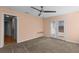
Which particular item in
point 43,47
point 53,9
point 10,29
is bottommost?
point 43,47

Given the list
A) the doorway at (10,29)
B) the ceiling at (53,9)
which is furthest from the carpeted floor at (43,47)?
the ceiling at (53,9)

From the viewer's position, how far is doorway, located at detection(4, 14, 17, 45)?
1.67 metres

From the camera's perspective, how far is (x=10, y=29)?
1.76 m

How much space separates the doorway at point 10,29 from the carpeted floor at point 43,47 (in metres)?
0.10

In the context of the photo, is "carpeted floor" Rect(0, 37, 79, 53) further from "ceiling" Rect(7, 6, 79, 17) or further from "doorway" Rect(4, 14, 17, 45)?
"ceiling" Rect(7, 6, 79, 17)

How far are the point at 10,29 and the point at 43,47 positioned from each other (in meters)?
0.68

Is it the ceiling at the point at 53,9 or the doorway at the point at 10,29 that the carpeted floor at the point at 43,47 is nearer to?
the doorway at the point at 10,29

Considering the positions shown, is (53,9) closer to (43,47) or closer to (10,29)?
(43,47)

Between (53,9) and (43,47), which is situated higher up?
(53,9)

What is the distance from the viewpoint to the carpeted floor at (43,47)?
68.4 inches

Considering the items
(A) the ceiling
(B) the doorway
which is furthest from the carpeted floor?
(A) the ceiling

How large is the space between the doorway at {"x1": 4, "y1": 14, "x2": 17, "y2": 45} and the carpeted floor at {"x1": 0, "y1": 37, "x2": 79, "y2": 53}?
0.10 m

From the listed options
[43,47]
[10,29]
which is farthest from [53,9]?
[10,29]

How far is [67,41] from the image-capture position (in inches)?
69.5
